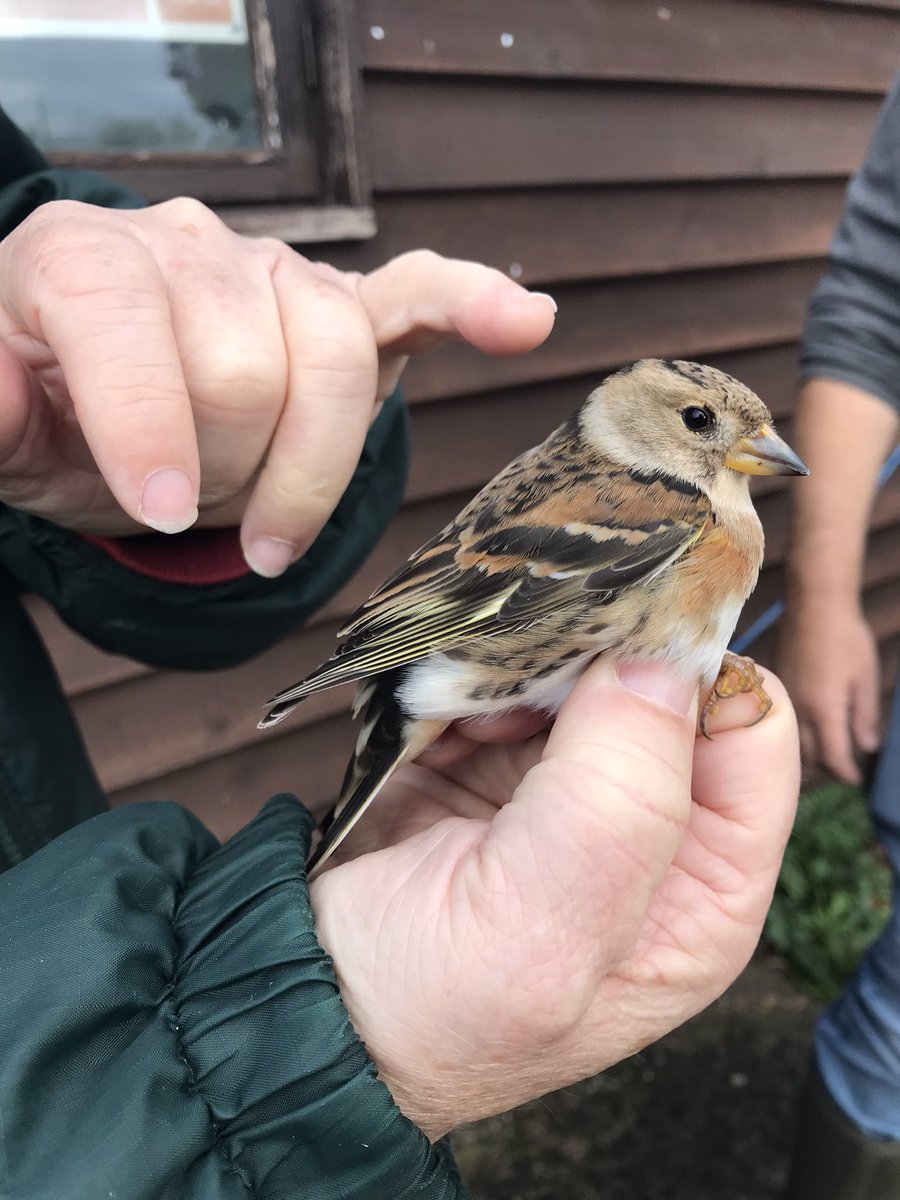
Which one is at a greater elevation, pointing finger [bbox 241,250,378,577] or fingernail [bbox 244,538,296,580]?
pointing finger [bbox 241,250,378,577]

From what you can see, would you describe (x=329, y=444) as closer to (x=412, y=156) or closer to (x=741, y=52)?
(x=412, y=156)

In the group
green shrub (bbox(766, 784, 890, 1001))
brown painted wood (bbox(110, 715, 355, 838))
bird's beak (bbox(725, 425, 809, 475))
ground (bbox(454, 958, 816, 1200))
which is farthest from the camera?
green shrub (bbox(766, 784, 890, 1001))

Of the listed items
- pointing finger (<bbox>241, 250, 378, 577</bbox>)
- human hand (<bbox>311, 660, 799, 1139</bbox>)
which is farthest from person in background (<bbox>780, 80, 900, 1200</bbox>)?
pointing finger (<bbox>241, 250, 378, 577</bbox>)

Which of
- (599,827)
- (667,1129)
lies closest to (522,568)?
(599,827)

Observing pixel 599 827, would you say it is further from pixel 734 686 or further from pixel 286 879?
pixel 734 686

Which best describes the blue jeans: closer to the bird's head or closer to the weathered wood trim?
the bird's head

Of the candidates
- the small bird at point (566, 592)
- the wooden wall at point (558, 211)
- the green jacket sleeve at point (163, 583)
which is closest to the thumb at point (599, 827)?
the small bird at point (566, 592)

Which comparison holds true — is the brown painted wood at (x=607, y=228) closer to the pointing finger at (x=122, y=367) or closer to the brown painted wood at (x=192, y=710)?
the brown painted wood at (x=192, y=710)

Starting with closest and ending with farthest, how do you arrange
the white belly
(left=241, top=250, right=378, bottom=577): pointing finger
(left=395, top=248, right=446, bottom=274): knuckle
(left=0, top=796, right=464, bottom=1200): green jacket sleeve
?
1. (left=0, top=796, right=464, bottom=1200): green jacket sleeve
2. (left=241, top=250, right=378, bottom=577): pointing finger
3. (left=395, top=248, right=446, bottom=274): knuckle
4. the white belly
